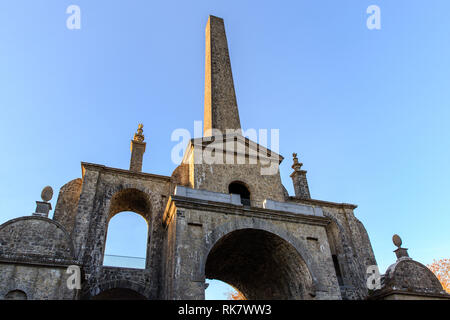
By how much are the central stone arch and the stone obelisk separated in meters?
7.06

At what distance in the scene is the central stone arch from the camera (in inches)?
559

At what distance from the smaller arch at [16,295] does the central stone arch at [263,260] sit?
6.44 meters

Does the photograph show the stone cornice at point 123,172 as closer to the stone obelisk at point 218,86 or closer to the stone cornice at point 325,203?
the stone obelisk at point 218,86

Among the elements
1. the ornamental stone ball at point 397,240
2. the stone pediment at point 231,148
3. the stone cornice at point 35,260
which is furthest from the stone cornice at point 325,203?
the stone cornice at point 35,260

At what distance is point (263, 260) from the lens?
16.2 meters

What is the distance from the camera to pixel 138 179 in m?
18.2

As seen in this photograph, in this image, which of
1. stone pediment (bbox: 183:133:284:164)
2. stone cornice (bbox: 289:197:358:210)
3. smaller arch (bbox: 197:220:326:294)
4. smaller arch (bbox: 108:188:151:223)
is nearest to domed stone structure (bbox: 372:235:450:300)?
smaller arch (bbox: 197:220:326:294)

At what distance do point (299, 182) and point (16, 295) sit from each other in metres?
16.9

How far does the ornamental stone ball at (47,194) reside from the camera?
14.6 metres
